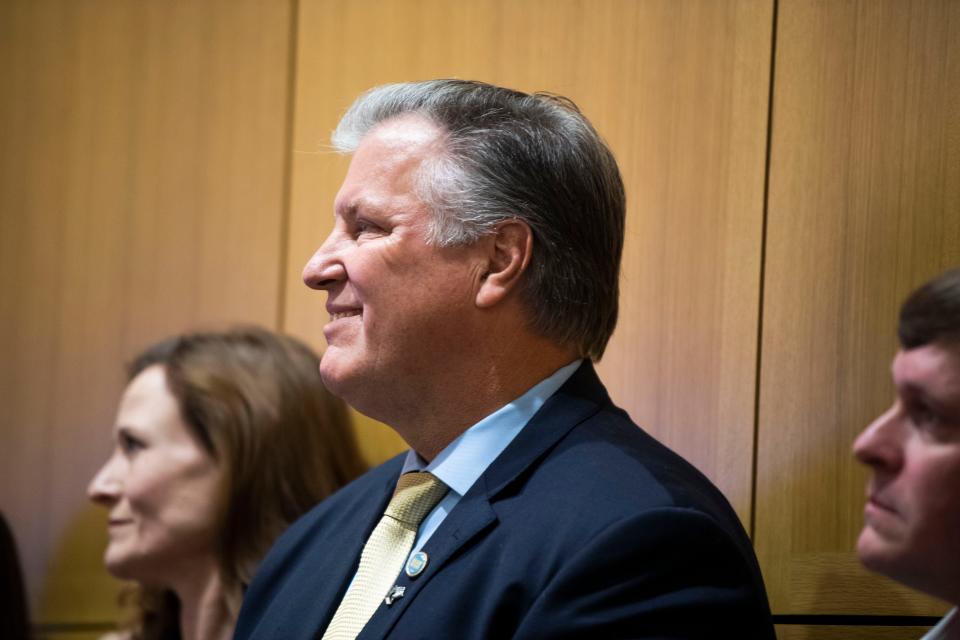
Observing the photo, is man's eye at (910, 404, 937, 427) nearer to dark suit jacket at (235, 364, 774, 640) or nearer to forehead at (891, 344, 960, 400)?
forehead at (891, 344, 960, 400)

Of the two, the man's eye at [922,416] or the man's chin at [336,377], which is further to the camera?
the man's chin at [336,377]

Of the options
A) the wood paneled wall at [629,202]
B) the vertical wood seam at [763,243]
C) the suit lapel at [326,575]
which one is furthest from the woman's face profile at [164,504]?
the vertical wood seam at [763,243]

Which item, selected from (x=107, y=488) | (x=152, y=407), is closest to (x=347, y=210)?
(x=152, y=407)

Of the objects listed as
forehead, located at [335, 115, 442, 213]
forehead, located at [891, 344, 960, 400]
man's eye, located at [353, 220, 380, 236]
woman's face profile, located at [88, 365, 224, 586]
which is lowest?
woman's face profile, located at [88, 365, 224, 586]

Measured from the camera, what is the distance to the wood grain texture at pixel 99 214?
2787 millimetres

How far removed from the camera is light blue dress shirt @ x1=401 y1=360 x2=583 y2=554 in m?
1.64

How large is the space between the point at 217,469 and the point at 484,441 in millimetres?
935

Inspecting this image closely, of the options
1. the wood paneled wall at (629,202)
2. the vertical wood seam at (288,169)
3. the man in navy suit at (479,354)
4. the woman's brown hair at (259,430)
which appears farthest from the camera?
the vertical wood seam at (288,169)

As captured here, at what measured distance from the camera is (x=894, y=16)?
1753mm

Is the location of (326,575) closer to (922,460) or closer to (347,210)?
(347,210)

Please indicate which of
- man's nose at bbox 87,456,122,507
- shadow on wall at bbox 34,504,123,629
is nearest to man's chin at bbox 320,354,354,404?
man's nose at bbox 87,456,122,507

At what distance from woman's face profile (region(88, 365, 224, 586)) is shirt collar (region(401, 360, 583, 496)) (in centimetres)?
87

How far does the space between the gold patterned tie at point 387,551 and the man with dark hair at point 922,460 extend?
599mm

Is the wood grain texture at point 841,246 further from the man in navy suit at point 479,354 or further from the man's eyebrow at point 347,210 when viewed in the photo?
the man's eyebrow at point 347,210
